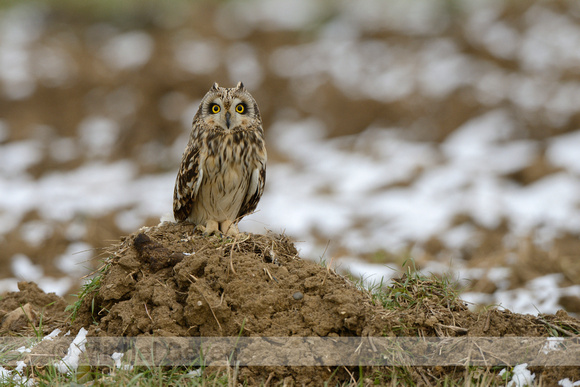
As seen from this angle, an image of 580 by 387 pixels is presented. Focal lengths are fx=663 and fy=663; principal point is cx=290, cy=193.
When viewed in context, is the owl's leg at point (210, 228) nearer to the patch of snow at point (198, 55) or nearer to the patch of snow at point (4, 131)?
the patch of snow at point (4, 131)

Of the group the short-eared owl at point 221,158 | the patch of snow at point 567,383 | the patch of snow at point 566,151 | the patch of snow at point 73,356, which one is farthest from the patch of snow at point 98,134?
the patch of snow at point 567,383

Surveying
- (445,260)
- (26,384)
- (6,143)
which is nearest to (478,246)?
(445,260)

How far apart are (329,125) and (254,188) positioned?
1017 centimetres

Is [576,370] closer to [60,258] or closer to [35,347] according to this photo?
[35,347]

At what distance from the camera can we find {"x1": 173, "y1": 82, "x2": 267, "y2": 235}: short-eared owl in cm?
503

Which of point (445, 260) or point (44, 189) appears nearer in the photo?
point (445, 260)

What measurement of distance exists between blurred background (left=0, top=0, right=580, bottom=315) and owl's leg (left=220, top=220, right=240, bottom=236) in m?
2.62

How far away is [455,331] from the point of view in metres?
4.05

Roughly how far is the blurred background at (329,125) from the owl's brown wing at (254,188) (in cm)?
237

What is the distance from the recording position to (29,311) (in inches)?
188

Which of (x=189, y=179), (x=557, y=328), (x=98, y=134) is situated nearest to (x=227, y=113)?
(x=189, y=179)

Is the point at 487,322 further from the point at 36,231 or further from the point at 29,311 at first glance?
the point at 36,231

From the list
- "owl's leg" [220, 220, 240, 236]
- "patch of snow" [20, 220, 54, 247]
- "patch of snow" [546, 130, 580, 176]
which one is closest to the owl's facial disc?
"owl's leg" [220, 220, 240, 236]

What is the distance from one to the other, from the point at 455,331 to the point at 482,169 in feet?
30.3
